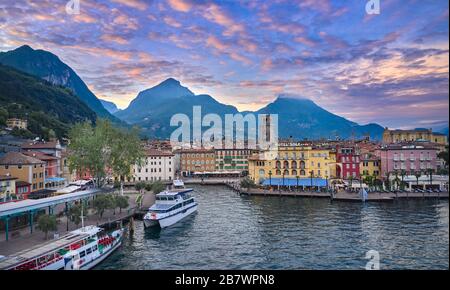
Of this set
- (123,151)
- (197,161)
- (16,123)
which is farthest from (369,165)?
(16,123)

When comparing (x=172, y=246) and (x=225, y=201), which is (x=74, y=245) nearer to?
(x=172, y=246)

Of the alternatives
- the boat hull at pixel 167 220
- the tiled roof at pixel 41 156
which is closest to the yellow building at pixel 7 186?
the tiled roof at pixel 41 156

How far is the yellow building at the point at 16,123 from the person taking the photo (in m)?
37.2

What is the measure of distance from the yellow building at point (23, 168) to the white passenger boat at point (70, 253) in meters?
8.38

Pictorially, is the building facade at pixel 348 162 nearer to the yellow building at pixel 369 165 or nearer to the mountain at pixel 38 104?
the yellow building at pixel 369 165

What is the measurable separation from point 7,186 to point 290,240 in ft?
41.4

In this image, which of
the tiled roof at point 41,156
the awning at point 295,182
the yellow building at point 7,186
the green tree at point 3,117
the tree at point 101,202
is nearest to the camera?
the yellow building at point 7,186

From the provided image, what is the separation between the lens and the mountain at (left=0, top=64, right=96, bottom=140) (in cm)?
4284

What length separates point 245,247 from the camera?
10.5 meters

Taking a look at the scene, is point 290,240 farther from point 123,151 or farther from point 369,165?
point 369,165

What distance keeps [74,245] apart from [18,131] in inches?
1180

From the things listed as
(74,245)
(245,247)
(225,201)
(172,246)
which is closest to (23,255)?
(74,245)

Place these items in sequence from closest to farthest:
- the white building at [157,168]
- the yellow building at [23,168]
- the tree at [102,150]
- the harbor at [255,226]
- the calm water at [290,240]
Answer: the calm water at [290,240], the harbor at [255,226], the yellow building at [23,168], the tree at [102,150], the white building at [157,168]

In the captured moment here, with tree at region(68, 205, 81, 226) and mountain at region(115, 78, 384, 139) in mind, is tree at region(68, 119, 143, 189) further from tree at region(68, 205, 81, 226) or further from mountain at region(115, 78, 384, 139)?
mountain at region(115, 78, 384, 139)
